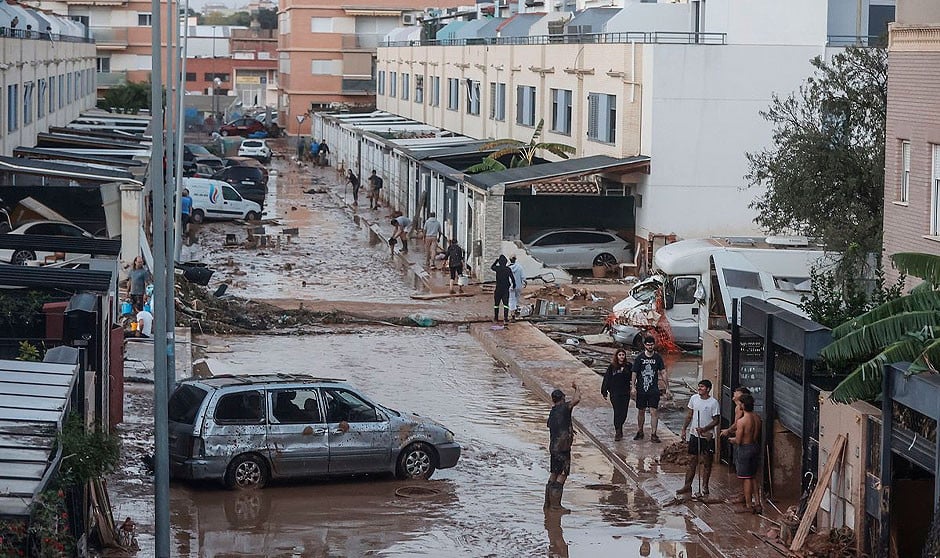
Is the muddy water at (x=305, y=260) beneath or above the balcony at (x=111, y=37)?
beneath

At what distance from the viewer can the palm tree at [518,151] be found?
41.4 metres

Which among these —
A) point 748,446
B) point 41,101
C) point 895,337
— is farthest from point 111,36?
point 895,337

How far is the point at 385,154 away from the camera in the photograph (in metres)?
55.2

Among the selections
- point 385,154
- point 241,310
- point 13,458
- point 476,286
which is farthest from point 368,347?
point 385,154

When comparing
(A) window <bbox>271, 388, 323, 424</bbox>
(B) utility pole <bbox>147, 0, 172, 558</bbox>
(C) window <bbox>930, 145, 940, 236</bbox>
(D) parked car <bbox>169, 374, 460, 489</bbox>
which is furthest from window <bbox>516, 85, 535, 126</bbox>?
(B) utility pole <bbox>147, 0, 172, 558</bbox>

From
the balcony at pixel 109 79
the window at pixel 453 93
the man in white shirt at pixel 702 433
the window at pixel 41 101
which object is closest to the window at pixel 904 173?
the man in white shirt at pixel 702 433

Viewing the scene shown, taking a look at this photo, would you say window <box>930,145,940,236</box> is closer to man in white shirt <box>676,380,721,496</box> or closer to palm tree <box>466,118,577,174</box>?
man in white shirt <box>676,380,721,496</box>

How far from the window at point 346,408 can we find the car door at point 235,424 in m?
0.78

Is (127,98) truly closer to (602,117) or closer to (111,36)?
(111,36)

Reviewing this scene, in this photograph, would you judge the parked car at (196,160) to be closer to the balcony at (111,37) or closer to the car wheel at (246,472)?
the balcony at (111,37)

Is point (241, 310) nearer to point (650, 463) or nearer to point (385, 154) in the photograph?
point (650, 463)

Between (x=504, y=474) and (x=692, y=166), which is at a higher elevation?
(x=692, y=166)

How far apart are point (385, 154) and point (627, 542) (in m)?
41.3

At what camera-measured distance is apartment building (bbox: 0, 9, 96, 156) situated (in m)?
40.4
